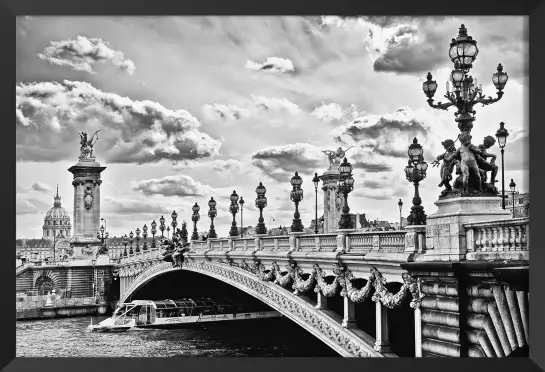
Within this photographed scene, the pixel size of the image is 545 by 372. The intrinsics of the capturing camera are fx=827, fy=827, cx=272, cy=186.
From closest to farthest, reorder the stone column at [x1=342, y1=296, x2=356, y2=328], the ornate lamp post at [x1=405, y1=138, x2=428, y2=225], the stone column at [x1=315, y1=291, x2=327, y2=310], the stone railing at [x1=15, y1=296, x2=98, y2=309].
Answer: the ornate lamp post at [x1=405, y1=138, x2=428, y2=225], the stone column at [x1=342, y1=296, x2=356, y2=328], the stone column at [x1=315, y1=291, x2=327, y2=310], the stone railing at [x1=15, y1=296, x2=98, y2=309]

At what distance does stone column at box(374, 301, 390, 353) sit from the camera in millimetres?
14953

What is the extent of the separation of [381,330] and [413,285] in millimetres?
2626

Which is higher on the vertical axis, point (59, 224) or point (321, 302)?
point (59, 224)

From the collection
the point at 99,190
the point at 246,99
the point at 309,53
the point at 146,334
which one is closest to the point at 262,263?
the point at 246,99

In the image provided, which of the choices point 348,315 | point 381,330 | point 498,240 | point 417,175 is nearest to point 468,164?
point 498,240

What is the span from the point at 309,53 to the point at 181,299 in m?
27.1

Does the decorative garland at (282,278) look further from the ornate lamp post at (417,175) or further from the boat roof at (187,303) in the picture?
the boat roof at (187,303)

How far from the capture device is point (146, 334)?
134 feet

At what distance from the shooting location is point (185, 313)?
43.4 m

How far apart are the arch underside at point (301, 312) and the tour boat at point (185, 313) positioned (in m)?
12.2

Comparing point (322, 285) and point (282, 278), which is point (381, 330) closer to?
point (322, 285)

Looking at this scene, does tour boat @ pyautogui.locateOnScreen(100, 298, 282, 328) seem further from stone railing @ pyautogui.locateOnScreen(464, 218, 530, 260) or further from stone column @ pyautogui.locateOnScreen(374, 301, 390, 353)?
stone railing @ pyautogui.locateOnScreen(464, 218, 530, 260)

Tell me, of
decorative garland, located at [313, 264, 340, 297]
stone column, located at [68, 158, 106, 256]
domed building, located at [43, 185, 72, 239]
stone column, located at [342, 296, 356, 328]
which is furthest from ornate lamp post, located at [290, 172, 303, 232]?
domed building, located at [43, 185, 72, 239]

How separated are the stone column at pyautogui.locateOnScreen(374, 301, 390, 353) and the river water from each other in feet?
46.4
